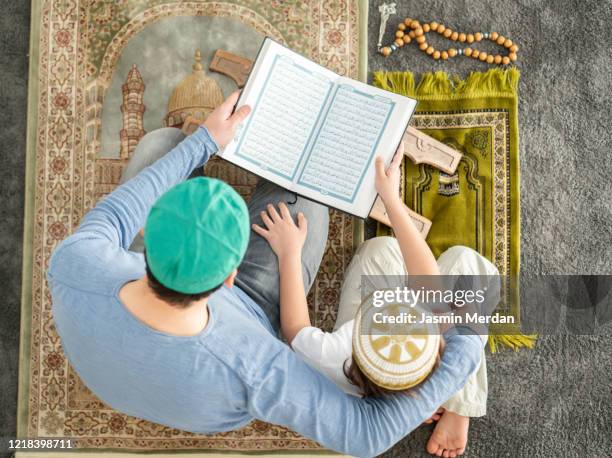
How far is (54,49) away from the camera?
4.69ft

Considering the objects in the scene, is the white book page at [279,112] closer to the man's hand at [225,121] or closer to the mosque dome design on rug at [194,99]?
the man's hand at [225,121]

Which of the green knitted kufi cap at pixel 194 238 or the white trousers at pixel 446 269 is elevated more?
the green knitted kufi cap at pixel 194 238

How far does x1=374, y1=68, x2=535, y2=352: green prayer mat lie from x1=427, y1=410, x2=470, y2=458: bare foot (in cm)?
21

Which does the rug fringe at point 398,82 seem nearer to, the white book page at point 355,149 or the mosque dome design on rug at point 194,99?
the white book page at point 355,149

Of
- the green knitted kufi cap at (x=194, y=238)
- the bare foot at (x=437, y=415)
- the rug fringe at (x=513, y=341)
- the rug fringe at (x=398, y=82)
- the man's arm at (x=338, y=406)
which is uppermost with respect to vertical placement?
the rug fringe at (x=398, y=82)

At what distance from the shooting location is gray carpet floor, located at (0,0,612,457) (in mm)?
1425

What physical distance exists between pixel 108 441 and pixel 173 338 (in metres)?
0.80

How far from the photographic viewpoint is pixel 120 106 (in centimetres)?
142

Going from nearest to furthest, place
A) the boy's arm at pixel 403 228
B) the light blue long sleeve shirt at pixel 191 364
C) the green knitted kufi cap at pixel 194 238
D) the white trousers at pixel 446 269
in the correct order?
the green knitted kufi cap at pixel 194 238 < the light blue long sleeve shirt at pixel 191 364 < the boy's arm at pixel 403 228 < the white trousers at pixel 446 269

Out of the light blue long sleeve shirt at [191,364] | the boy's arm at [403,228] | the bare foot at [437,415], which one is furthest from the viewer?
the bare foot at [437,415]

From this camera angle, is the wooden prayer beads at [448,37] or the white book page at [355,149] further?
the wooden prayer beads at [448,37]

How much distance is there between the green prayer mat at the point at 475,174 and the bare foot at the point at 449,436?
8.1 inches

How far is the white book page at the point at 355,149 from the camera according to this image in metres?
1.21

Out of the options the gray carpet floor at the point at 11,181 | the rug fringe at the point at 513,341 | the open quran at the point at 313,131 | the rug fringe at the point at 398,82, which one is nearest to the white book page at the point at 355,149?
the open quran at the point at 313,131
